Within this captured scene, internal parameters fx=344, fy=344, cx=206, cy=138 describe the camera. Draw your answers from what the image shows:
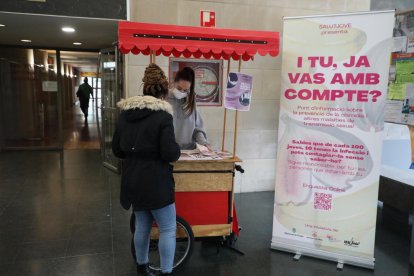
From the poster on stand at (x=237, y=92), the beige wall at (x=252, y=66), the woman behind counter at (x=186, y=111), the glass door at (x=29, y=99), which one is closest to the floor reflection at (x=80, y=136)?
the glass door at (x=29, y=99)

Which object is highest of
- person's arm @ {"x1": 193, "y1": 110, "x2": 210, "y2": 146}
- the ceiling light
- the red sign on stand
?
the ceiling light

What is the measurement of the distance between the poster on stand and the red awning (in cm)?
21

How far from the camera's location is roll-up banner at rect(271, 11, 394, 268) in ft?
8.39

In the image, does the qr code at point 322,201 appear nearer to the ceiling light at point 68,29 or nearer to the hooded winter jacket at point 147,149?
the hooded winter jacket at point 147,149

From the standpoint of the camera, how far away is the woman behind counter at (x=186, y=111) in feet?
9.34

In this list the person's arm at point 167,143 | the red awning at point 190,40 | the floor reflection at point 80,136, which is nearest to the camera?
the person's arm at point 167,143

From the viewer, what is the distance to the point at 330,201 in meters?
2.78

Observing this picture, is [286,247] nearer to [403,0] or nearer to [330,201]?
[330,201]

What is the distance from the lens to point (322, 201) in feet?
9.21

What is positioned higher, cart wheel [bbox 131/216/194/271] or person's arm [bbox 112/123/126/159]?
person's arm [bbox 112/123/126/159]

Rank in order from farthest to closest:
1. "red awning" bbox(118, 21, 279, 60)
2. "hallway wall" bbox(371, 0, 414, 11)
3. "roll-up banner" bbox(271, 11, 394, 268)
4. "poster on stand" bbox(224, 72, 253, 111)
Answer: "hallway wall" bbox(371, 0, 414, 11)
"poster on stand" bbox(224, 72, 253, 111)
"roll-up banner" bbox(271, 11, 394, 268)
"red awning" bbox(118, 21, 279, 60)

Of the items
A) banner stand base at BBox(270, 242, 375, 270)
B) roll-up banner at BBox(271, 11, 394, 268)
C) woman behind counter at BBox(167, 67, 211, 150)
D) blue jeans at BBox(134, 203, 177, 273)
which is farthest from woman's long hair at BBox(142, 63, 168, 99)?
banner stand base at BBox(270, 242, 375, 270)

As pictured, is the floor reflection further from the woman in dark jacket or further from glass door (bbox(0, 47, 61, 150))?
the woman in dark jacket

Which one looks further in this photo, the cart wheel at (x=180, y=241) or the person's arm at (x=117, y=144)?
the cart wheel at (x=180, y=241)
